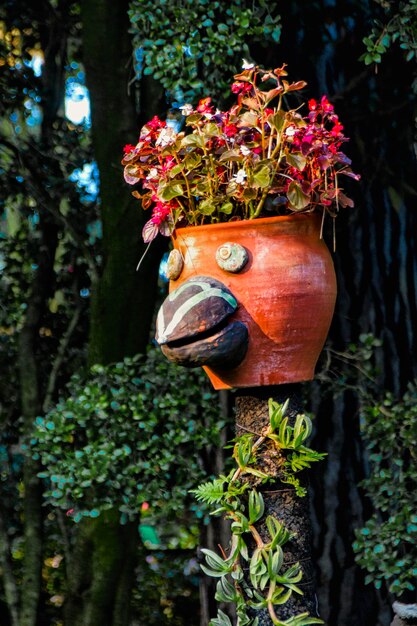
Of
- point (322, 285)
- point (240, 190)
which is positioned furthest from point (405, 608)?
point (240, 190)

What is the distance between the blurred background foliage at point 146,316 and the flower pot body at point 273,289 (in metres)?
1.32

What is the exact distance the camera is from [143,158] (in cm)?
262

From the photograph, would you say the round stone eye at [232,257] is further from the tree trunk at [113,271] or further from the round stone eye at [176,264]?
the tree trunk at [113,271]

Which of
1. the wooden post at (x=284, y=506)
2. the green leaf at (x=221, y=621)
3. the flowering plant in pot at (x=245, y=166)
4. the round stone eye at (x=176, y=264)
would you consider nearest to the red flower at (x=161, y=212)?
the flowering plant in pot at (x=245, y=166)

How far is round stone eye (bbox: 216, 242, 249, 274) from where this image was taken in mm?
2367

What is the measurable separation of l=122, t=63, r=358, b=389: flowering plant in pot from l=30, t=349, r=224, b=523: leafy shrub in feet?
4.30

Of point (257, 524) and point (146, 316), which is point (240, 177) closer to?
point (257, 524)

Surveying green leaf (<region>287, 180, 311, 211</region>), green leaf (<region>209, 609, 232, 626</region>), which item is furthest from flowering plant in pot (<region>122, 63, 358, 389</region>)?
green leaf (<region>209, 609, 232, 626</region>)

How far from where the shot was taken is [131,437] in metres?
3.76

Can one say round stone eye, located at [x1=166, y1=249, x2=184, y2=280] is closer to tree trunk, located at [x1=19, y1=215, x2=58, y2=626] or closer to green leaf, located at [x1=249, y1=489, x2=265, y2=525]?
green leaf, located at [x1=249, y1=489, x2=265, y2=525]

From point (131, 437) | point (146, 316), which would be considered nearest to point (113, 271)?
point (146, 316)

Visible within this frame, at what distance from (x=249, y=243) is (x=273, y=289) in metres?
0.14

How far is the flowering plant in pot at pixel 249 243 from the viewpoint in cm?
236

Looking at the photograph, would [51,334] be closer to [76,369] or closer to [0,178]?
[76,369]
